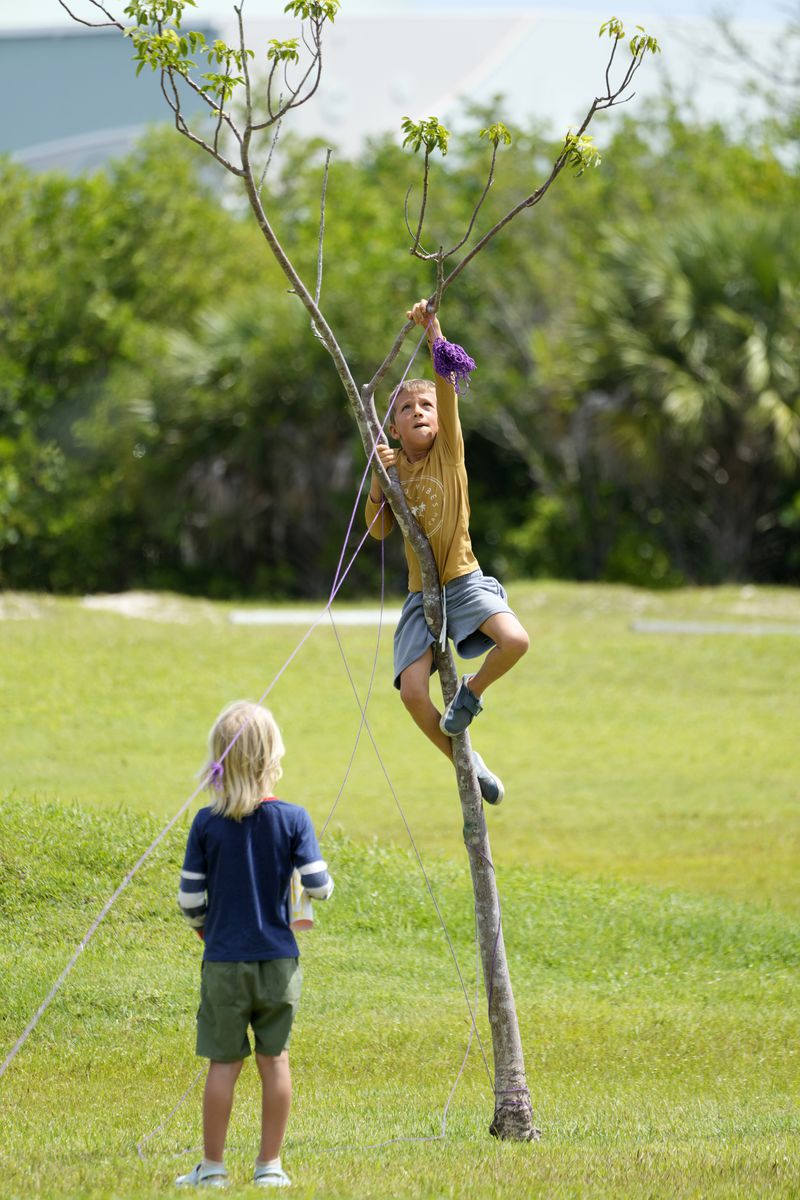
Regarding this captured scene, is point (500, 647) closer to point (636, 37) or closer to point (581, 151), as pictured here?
point (581, 151)

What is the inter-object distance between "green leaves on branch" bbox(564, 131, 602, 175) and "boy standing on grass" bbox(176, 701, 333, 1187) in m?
2.25

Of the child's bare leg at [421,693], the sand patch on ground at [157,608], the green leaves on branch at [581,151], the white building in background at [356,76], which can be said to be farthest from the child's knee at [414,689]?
the white building in background at [356,76]

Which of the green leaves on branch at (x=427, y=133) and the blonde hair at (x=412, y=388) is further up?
the green leaves on branch at (x=427, y=133)

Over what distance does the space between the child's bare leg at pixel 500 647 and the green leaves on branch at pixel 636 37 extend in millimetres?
1891

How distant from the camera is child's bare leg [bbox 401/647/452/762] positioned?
224 inches

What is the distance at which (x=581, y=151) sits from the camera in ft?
18.3

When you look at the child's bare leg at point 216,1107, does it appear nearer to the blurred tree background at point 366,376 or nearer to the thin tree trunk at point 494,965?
the thin tree trunk at point 494,965

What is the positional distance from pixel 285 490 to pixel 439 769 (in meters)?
10.5

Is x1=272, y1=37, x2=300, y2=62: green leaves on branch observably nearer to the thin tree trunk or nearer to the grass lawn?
the thin tree trunk

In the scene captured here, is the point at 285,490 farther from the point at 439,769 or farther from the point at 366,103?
the point at 366,103

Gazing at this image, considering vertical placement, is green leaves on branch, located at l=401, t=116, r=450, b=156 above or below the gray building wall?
below

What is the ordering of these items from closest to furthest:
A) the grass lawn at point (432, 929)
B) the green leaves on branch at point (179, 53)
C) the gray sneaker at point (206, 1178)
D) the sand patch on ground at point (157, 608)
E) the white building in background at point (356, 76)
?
1. the gray sneaker at point (206, 1178)
2. the green leaves on branch at point (179, 53)
3. the grass lawn at point (432, 929)
4. the sand patch on ground at point (157, 608)
5. the white building in background at point (356, 76)

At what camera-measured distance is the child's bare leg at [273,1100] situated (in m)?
4.55

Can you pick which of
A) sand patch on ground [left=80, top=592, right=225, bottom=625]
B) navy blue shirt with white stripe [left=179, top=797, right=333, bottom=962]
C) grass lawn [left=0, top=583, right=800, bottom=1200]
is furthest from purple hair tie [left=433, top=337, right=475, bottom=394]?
sand patch on ground [left=80, top=592, right=225, bottom=625]
